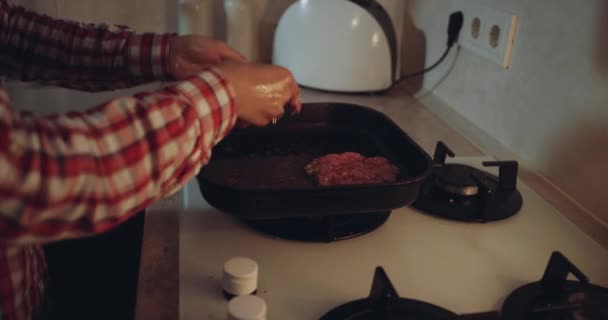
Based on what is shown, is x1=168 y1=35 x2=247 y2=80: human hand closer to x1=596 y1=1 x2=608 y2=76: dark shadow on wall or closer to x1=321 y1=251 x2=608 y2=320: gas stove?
x1=321 y1=251 x2=608 y2=320: gas stove

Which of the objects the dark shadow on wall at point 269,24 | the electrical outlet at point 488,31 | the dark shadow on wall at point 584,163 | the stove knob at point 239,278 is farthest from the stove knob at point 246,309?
the dark shadow on wall at point 269,24

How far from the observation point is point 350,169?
2.51 ft

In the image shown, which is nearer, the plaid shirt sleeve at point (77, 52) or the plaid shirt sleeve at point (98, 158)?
the plaid shirt sleeve at point (98, 158)

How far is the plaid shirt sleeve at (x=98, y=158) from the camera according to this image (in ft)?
1.32

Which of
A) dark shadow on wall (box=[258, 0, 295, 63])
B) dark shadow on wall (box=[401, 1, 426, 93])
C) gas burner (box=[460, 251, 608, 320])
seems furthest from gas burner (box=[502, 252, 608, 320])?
dark shadow on wall (box=[258, 0, 295, 63])

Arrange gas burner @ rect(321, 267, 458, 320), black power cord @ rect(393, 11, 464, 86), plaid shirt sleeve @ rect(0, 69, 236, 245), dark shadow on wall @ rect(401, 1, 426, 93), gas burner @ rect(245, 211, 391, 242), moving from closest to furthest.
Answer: plaid shirt sleeve @ rect(0, 69, 236, 245) → gas burner @ rect(321, 267, 458, 320) → gas burner @ rect(245, 211, 391, 242) → black power cord @ rect(393, 11, 464, 86) → dark shadow on wall @ rect(401, 1, 426, 93)

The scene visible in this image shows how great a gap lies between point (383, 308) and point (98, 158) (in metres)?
0.29

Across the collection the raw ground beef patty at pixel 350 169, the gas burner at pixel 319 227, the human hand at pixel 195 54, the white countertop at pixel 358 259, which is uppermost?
the human hand at pixel 195 54

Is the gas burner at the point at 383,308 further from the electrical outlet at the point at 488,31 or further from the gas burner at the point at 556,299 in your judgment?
the electrical outlet at the point at 488,31

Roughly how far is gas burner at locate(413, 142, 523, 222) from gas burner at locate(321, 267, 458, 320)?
0.70ft

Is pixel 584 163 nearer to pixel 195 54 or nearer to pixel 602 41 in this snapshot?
pixel 602 41

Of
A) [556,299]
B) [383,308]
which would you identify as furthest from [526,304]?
[383,308]

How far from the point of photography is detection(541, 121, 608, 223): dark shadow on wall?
0.78m

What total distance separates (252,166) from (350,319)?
12.2 inches
